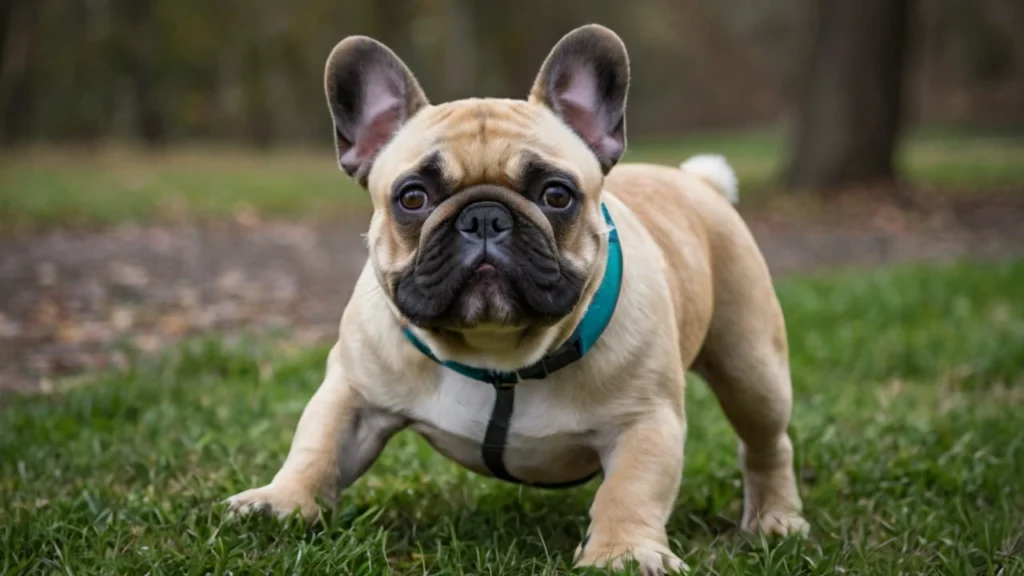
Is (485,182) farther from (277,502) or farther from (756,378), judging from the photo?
(756,378)

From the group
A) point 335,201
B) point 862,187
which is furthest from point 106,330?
point 862,187

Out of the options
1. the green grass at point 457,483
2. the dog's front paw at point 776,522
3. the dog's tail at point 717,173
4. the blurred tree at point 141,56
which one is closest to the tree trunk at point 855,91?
the green grass at point 457,483

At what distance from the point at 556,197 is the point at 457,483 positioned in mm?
1314

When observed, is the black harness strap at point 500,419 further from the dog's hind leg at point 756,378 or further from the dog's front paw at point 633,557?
the dog's hind leg at point 756,378

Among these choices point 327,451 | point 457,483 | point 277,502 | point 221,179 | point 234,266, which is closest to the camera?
point 277,502

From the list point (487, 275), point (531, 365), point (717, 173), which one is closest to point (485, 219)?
point (487, 275)

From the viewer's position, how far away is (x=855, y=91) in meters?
14.6

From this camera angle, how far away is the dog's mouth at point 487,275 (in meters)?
2.82

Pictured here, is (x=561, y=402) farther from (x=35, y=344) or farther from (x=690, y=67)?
(x=690, y=67)

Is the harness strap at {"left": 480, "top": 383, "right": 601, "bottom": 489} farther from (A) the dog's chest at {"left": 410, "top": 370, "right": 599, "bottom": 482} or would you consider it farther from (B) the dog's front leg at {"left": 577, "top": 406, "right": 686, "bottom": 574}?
(B) the dog's front leg at {"left": 577, "top": 406, "right": 686, "bottom": 574}

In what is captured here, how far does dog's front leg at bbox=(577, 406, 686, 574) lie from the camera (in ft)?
9.31

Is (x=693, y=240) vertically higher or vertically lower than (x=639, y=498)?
higher

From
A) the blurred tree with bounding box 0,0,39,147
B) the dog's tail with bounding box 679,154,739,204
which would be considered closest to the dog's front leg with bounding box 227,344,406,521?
the dog's tail with bounding box 679,154,739,204

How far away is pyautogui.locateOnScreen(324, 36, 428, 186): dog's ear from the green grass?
1033mm
